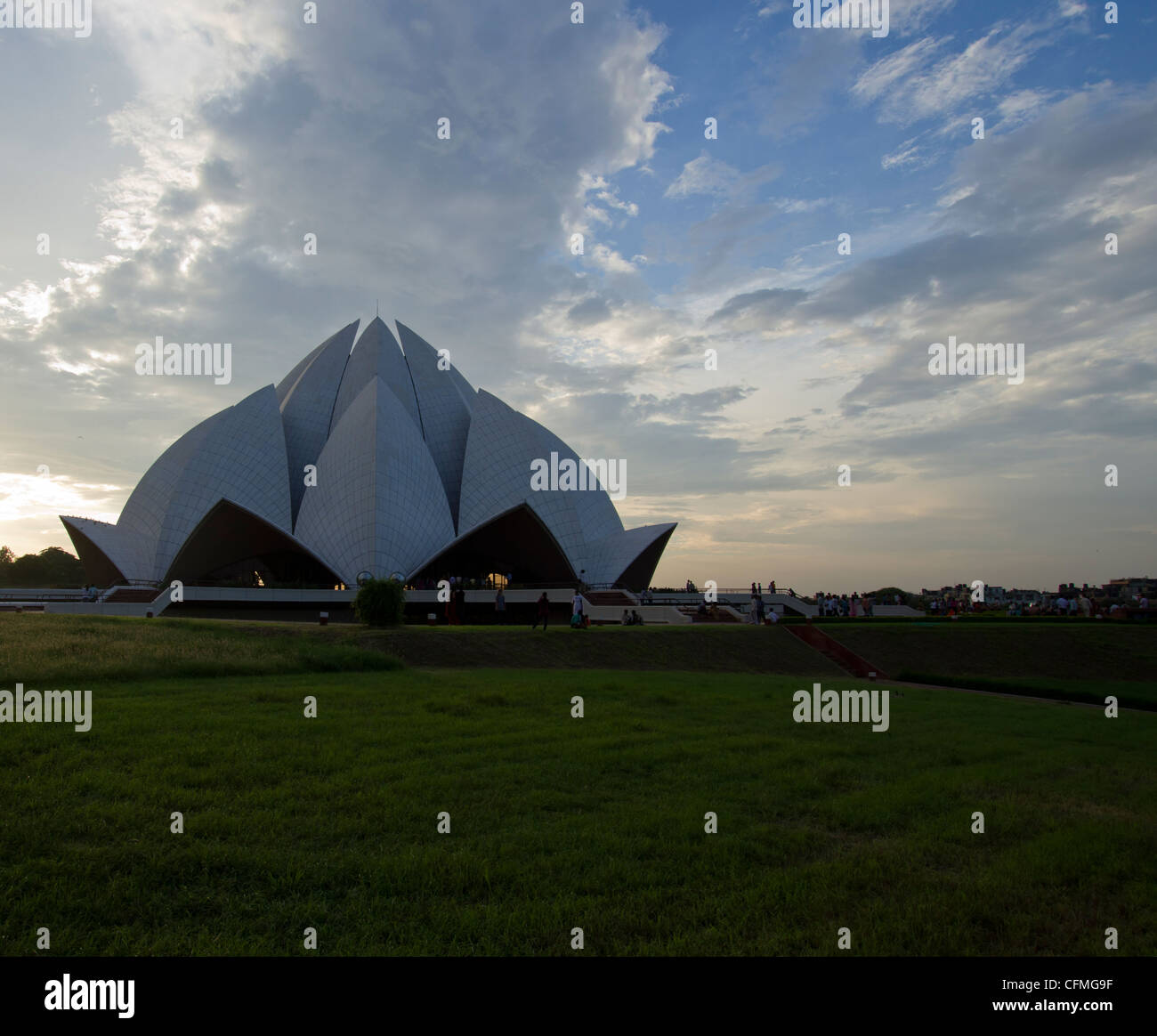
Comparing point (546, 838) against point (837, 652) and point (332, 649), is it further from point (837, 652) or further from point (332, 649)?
point (837, 652)

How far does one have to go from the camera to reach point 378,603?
1780cm

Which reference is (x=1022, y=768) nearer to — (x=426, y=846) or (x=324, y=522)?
(x=426, y=846)

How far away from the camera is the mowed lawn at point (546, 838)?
134 inches

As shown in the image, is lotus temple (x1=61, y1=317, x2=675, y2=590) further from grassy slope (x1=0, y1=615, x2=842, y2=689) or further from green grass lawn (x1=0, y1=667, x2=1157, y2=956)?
green grass lawn (x1=0, y1=667, x2=1157, y2=956)

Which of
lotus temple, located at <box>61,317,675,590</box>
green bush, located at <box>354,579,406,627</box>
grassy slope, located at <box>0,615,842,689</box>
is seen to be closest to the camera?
grassy slope, located at <box>0,615,842,689</box>

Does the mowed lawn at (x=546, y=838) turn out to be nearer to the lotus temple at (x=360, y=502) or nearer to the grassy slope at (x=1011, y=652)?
the grassy slope at (x=1011, y=652)

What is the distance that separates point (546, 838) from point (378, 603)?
14.1 metres

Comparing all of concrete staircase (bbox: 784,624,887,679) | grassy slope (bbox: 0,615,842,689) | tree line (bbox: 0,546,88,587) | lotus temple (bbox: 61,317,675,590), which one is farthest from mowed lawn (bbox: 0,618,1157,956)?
tree line (bbox: 0,546,88,587)

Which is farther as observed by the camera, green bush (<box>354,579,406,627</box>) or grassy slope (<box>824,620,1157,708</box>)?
grassy slope (<box>824,620,1157,708</box>)

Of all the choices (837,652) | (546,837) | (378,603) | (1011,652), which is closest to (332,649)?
(378,603)

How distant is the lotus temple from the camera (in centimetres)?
3269

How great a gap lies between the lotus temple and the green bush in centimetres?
1307

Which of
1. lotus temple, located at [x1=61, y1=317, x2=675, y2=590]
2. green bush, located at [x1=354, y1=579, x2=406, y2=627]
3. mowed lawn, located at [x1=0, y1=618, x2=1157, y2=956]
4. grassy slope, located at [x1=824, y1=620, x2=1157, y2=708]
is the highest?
lotus temple, located at [x1=61, y1=317, x2=675, y2=590]
